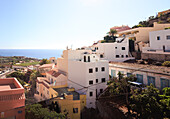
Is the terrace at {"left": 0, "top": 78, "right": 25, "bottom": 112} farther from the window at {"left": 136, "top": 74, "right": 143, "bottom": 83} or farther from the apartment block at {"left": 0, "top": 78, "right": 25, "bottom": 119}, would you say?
the window at {"left": 136, "top": 74, "right": 143, "bottom": 83}

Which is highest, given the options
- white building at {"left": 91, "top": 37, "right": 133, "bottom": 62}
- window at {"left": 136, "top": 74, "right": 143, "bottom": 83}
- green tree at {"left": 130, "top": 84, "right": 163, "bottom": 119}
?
white building at {"left": 91, "top": 37, "right": 133, "bottom": 62}

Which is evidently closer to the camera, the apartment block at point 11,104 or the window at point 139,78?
the apartment block at point 11,104

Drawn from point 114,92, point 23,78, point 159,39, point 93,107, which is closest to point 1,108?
point 114,92

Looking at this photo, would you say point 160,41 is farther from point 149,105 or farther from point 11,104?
point 11,104

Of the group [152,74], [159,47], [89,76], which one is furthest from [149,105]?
[159,47]

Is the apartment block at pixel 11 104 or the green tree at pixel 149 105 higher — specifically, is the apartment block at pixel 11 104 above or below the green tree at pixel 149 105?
above

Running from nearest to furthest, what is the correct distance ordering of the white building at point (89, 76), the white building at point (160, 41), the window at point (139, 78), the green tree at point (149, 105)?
the green tree at point (149, 105) → the window at point (139, 78) → the white building at point (89, 76) → the white building at point (160, 41)

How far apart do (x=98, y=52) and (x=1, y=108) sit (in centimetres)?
2471

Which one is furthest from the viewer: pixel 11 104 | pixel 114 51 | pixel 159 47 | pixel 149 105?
pixel 114 51

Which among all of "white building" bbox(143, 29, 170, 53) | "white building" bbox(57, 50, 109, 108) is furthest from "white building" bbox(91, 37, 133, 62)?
"white building" bbox(57, 50, 109, 108)

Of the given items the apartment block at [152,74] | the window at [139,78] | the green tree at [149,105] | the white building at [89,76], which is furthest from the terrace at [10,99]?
the window at [139,78]

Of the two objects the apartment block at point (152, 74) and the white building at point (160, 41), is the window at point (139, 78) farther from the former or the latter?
the white building at point (160, 41)

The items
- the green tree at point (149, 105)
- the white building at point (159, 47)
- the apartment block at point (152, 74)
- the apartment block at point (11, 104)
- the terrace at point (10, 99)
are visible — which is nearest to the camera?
the apartment block at point (11, 104)

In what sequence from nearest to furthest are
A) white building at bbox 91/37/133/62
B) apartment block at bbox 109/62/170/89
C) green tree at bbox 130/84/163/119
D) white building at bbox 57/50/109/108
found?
green tree at bbox 130/84/163/119, apartment block at bbox 109/62/170/89, white building at bbox 57/50/109/108, white building at bbox 91/37/133/62
